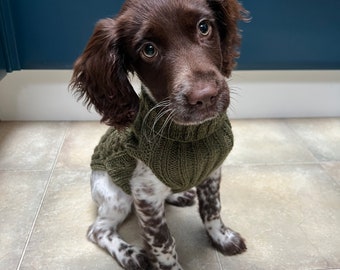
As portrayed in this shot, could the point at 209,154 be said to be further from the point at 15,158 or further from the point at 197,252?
the point at 15,158

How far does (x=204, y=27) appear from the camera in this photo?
1.20 m

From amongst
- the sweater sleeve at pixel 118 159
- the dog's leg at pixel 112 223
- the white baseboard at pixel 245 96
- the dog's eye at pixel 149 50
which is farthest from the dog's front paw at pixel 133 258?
the white baseboard at pixel 245 96

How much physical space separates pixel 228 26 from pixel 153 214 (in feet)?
2.17

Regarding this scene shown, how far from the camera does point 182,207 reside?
6.17 ft

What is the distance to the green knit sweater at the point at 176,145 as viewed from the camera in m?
1.28

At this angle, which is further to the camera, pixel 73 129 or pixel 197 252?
pixel 73 129

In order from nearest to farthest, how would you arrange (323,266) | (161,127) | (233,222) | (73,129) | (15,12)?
(161,127)
(323,266)
(233,222)
(15,12)
(73,129)

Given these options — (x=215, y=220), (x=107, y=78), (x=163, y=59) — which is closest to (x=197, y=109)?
(x=163, y=59)

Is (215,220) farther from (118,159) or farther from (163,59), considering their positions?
(163,59)

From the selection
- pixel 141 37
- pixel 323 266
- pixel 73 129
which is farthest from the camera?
pixel 73 129

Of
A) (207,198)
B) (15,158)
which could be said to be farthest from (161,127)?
(15,158)

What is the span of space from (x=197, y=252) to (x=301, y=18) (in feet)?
4.55

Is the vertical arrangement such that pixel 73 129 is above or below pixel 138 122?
below

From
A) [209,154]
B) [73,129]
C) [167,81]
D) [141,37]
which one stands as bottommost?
[73,129]
